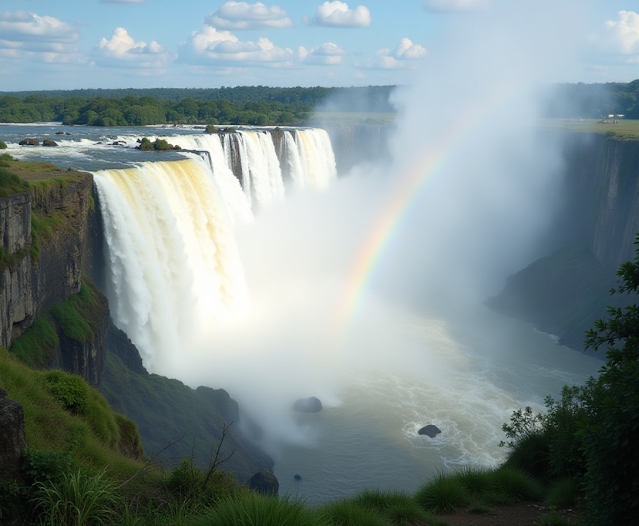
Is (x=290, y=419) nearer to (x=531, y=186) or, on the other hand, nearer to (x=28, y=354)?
(x=28, y=354)

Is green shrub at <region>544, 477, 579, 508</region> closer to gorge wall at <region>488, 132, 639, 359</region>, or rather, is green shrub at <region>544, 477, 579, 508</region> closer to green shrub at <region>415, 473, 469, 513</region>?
green shrub at <region>415, 473, 469, 513</region>

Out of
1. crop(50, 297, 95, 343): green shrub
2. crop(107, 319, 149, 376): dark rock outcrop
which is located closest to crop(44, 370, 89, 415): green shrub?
crop(50, 297, 95, 343): green shrub

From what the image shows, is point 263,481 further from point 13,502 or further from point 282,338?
point 282,338

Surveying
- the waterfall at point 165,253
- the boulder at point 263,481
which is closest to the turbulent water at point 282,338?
the waterfall at point 165,253

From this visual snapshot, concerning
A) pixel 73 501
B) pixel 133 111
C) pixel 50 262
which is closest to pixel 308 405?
pixel 50 262

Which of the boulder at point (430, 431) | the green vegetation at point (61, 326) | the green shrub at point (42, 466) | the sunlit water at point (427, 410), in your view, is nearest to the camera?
the green shrub at point (42, 466)

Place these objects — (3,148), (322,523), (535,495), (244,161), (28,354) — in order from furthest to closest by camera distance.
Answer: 1. (244,161)
2. (3,148)
3. (28,354)
4. (535,495)
5. (322,523)

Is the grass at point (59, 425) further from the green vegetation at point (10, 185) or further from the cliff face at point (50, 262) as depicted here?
the green vegetation at point (10, 185)

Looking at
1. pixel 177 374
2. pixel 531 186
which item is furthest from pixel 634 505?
pixel 531 186
